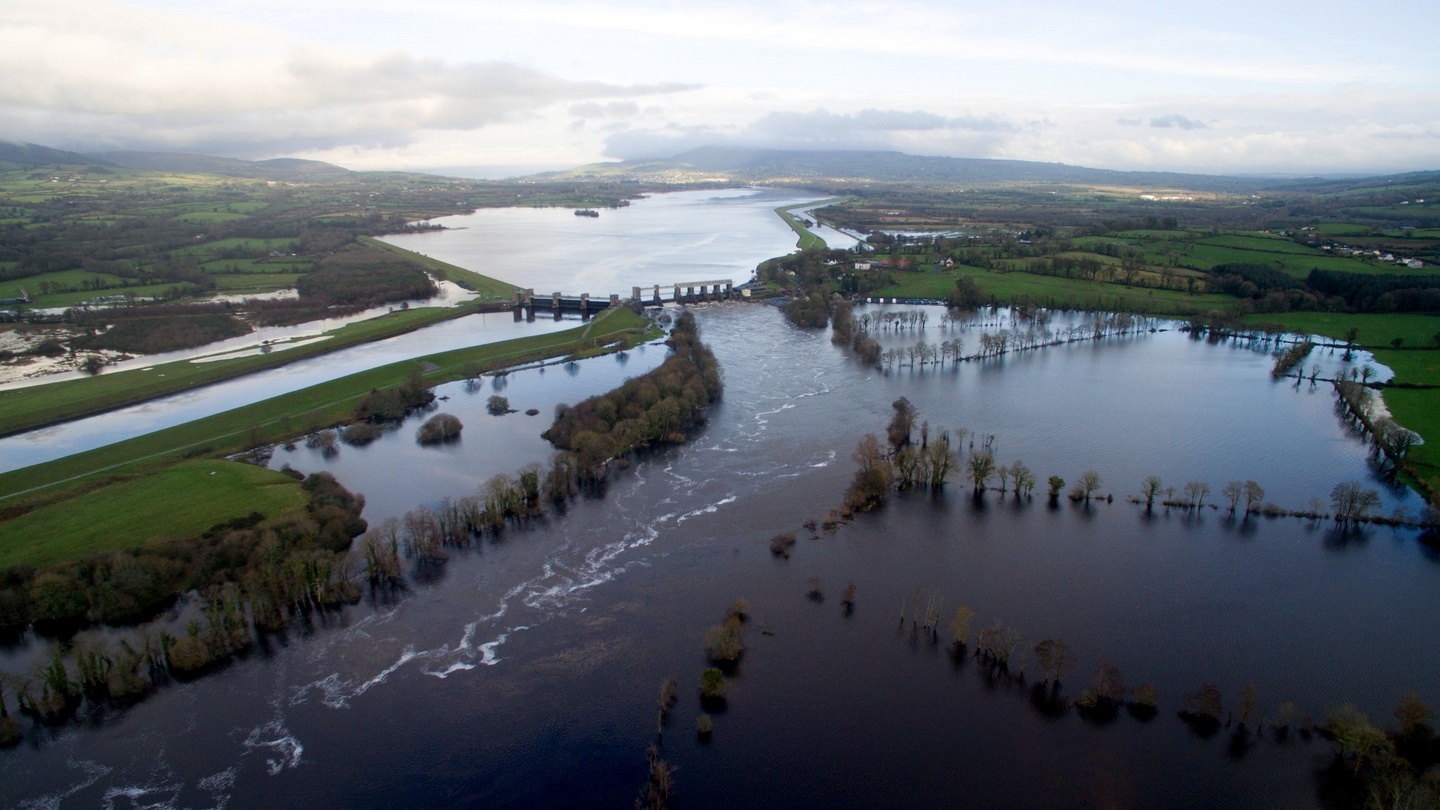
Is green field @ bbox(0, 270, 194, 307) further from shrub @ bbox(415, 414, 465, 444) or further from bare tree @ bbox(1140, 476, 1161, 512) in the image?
bare tree @ bbox(1140, 476, 1161, 512)

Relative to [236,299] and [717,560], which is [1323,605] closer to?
[717,560]

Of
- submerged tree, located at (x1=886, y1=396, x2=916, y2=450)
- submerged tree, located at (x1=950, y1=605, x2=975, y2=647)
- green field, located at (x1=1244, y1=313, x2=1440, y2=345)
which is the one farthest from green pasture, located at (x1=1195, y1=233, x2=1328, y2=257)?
submerged tree, located at (x1=950, y1=605, x2=975, y2=647)

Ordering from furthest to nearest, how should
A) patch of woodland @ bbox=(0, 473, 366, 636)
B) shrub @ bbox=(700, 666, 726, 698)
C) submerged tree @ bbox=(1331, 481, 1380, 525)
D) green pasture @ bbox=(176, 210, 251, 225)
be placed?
green pasture @ bbox=(176, 210, 251, 225), submerged tree @ bbox=(1331, 481, 1380, 525), patch of woodland @ bbox=(0, 473, 366, 636), shrub @ bbox=(700, 666, 726, 698)

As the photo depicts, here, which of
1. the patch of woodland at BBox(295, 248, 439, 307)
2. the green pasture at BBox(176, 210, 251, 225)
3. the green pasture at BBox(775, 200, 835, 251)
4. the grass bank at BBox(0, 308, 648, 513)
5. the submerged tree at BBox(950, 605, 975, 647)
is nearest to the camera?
the submerged tree at BBox(950, 605, 975, 647)

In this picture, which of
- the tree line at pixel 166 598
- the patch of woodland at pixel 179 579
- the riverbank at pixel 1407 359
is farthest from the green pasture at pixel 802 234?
the tree line at pixel 166 598

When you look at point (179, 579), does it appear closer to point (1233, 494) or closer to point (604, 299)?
point (1233, 494)

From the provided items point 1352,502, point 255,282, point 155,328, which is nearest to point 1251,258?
point 1352,502
